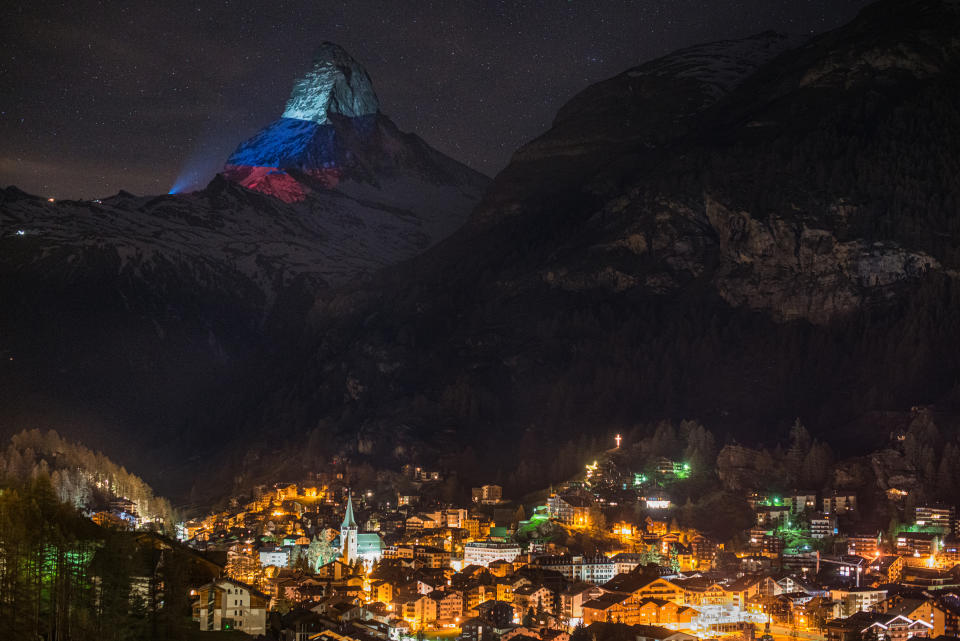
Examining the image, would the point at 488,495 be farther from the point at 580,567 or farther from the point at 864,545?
the point at 864,545

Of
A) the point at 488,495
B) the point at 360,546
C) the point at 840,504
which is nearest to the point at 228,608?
the point at 360,546

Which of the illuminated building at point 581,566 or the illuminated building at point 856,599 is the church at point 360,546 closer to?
the illuminated building at point 581,566

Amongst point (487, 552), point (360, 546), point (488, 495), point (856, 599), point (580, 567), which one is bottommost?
point (856, 599)

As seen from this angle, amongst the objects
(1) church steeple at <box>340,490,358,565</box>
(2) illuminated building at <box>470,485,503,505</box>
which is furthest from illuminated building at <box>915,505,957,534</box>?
(1) church steeple at <box>340,490,358,565</box>

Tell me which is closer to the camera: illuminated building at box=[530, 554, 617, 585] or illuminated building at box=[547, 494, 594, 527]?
illuminated building at box=[530, 554, 617, 585]

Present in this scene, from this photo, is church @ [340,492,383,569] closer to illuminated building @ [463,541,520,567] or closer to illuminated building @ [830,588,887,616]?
illuminated building @ [463,541,520,567]

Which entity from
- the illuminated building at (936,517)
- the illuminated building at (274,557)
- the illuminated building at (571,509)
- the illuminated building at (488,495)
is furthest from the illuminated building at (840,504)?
the illuminated building at (274,557)
